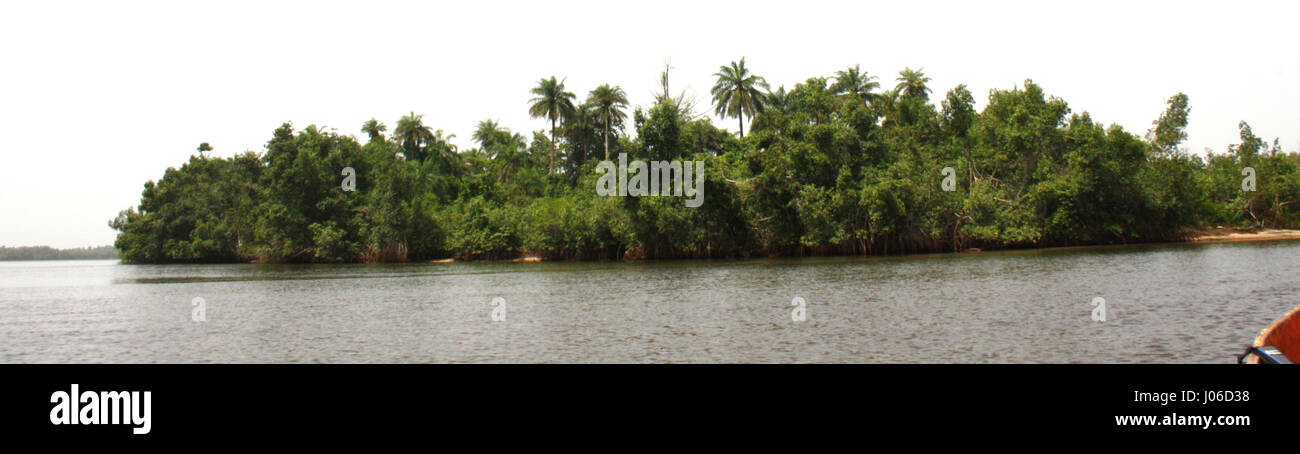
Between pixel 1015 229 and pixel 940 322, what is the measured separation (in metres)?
41.1

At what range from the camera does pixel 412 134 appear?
86.2 m

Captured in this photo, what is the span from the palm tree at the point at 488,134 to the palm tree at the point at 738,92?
102 ft

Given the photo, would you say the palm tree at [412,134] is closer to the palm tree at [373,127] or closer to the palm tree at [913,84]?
the palm tree at [373,127]

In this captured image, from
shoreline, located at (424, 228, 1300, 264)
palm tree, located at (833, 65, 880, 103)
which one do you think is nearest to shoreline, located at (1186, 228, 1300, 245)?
shoreline, located at (424, 228, 1300, 264)

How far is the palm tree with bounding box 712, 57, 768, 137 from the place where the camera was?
71.0 m

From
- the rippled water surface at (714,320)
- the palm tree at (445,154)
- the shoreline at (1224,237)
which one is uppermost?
the palm tree at (445,154)

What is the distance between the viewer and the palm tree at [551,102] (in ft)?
246

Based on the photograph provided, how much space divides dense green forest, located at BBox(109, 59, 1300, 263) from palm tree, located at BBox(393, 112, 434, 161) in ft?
23.2

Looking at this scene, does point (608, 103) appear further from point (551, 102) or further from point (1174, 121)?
point (1174, 121)

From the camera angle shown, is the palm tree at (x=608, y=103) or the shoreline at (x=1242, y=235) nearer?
the shoreline at (x=1242, y=235)

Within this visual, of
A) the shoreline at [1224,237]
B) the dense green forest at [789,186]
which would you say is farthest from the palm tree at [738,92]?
the shoreline at [1224,237]

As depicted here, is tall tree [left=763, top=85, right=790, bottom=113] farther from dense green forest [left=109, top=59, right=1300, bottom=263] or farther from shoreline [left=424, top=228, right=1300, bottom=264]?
shoreline [left=424, top=228, right=1300, bottom=264]
